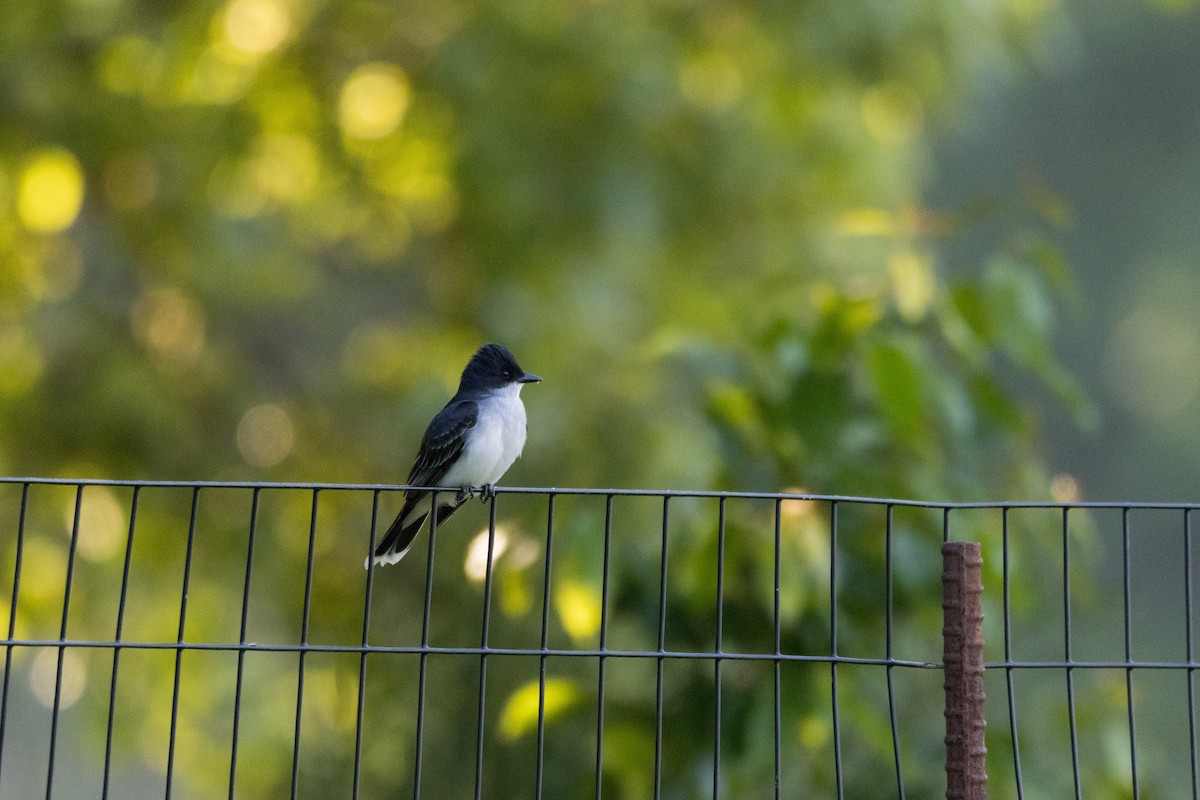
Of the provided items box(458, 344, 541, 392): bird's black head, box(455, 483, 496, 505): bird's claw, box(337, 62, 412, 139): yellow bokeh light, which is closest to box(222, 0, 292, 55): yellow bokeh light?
box(337, 62, 412, 139): yellow bokeh light

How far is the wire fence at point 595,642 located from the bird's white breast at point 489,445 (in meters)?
0.20

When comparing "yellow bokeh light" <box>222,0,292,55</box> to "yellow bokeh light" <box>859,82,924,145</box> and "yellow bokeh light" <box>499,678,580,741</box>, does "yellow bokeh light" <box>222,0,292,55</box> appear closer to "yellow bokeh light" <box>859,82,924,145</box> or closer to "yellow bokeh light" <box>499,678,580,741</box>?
"yellow bokeh light" <box>859,82,924,145</box>

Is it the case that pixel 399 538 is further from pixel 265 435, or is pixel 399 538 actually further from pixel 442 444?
pixel 265 435

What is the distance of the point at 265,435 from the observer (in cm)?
758

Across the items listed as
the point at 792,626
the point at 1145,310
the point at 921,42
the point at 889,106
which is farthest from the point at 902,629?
the point at 1145,310

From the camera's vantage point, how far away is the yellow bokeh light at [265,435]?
294 inches

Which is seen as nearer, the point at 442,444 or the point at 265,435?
the point at 442,444

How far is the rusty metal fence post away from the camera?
2736mm

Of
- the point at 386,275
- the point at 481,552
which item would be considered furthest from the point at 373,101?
the point at 481,552

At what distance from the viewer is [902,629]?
390cm

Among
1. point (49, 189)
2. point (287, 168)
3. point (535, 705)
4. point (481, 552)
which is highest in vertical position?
point (287, 168)

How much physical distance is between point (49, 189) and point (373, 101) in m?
1.77

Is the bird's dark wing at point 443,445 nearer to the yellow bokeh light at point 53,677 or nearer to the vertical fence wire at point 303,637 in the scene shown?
the vertical fence wire at point 303,637

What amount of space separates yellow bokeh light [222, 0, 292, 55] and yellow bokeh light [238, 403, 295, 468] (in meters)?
1.91
